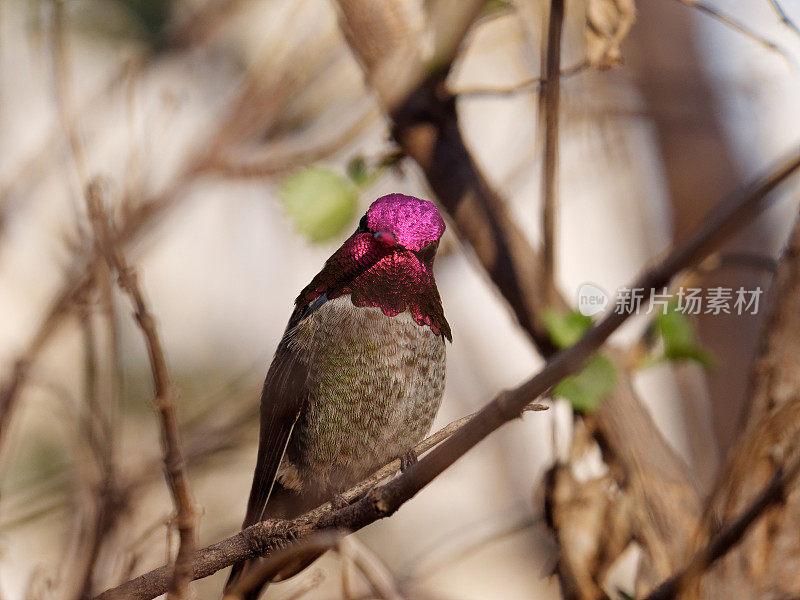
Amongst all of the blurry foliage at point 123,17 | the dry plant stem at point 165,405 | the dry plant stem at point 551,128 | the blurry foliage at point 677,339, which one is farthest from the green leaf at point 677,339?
the blurry foliage at point 123,17

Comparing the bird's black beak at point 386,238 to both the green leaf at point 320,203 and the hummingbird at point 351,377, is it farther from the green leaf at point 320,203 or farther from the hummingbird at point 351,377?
the green leaf at point 320,203

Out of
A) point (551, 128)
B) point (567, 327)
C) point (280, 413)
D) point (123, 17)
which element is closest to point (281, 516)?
point (280, 413)

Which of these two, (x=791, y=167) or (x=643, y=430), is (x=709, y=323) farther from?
(x=791, y=167)

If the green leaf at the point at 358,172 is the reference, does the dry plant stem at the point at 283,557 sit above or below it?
below

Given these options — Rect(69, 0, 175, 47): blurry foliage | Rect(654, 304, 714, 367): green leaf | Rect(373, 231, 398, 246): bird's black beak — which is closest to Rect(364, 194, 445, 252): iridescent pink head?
Rect(373, 231, 398, 246): bird's black beak

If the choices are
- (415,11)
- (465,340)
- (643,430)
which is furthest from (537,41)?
(643,430)

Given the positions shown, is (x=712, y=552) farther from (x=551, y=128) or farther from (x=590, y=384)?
(x=551, y=128)
